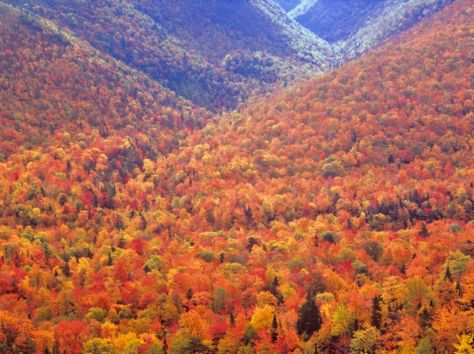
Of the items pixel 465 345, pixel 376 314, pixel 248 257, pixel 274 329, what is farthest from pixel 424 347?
pixel 248 257

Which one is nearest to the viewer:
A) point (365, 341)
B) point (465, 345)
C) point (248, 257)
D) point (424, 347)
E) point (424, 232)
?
point (465, 345)

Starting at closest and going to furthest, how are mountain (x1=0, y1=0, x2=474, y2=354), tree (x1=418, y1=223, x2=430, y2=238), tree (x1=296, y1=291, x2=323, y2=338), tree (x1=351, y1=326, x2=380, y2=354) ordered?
tree (x1=351, y1=326, x2=380, y2=354) → tree (x1=296, y1=291, x2=323, y2=338) → mountain (x1=0, y1=0, x2=474, y2=354) → tree (x1=418, y1=223, x2=430, y2=238)

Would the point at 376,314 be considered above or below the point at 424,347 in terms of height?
above

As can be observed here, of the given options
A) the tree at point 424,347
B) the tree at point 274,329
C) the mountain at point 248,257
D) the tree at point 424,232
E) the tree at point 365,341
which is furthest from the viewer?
the tree at point 424,232

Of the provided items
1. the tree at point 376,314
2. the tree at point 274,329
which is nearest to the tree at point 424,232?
the tree at point 376,314

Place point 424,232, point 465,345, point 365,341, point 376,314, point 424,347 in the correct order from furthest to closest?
point 424,232 → point 376,314 → point 365,341 → point 424,347 → point 465,345

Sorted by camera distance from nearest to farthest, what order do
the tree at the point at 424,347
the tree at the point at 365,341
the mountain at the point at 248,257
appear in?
1. the tree at the point at 424,347
2. the tree at the point at 365,341
3. the mountain at the point at 248,257

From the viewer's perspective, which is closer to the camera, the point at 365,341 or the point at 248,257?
the point at 365,341

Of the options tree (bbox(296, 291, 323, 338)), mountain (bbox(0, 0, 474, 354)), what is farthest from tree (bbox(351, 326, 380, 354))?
tree (bbox(296, 291, 323, 338))

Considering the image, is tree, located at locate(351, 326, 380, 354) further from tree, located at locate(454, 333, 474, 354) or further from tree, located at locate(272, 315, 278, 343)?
tree, located at locate(272, 315, 278, 343)

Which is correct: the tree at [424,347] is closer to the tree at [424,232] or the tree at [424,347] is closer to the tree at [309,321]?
the tree at [309,321]

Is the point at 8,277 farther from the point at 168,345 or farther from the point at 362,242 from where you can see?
the point at 362,242

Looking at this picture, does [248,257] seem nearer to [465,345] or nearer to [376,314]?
[376,314]
